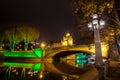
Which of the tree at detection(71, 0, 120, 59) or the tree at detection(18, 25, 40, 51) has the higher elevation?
the tree at detection(18, 25, 40, 51)

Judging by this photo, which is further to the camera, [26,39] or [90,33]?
[26,39]

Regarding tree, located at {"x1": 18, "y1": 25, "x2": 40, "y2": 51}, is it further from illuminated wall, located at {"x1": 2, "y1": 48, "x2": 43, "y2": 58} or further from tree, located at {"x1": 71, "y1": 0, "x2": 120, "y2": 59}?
tree, located at {"x1": 71, "y1": 0, "x2": 120, "y2": 59}

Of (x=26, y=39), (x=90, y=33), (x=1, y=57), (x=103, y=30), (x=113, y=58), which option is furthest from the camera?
(x=26, y=39)

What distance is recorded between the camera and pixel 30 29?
3056 inches

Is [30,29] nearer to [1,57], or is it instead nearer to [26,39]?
[26,39]

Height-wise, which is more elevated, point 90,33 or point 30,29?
point 30,29

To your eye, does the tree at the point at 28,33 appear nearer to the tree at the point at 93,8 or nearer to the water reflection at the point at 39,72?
the water reflection at the point at 39,72

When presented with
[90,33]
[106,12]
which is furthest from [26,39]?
[106,12]

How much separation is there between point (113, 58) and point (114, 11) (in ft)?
70.3

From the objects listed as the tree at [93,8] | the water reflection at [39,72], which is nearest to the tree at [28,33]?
the water reflection at [39,72]

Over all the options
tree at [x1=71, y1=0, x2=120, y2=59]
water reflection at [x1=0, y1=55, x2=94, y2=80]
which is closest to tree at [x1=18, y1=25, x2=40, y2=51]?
water reflection at [x1=0, y1=55, x2=94, y2=80]

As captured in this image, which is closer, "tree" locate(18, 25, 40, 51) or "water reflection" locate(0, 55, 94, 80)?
"water reflection" locate(0, 55, 94, 80)

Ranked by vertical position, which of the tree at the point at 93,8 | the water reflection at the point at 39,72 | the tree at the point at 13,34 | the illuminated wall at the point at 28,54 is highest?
the tree at the point at 13,34

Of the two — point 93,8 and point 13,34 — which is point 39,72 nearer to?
point 93,8
